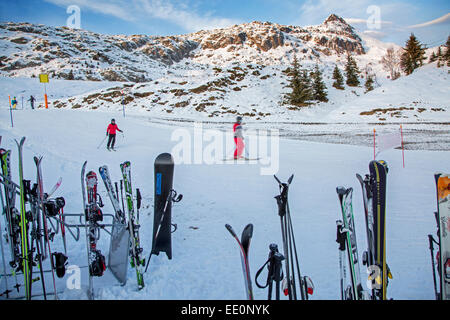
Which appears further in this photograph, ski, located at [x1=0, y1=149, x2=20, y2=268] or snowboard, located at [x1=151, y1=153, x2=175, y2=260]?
snowboard, located at [x1=151, y1=153, x2=175, y2=260]

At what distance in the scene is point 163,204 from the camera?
383 centimetres

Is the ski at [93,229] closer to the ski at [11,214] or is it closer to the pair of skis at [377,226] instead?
the ski at [11,214]

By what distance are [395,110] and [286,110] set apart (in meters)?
10.7

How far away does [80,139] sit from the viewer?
525 inches

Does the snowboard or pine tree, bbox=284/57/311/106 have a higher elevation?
pine tree, bbox=284/57/311/106

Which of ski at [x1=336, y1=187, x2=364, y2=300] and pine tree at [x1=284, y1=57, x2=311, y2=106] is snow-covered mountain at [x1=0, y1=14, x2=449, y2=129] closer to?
pine tree at [x1=284, y1=57, x2=311, y2=106]

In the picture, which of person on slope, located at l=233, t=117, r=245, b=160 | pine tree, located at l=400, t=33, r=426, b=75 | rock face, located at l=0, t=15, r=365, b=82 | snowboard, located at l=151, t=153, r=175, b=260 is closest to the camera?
snowboard, located at l=151, t=153, r=175, b=260

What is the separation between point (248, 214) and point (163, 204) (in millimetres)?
1886

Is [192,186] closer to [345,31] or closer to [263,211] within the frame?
[263,211]

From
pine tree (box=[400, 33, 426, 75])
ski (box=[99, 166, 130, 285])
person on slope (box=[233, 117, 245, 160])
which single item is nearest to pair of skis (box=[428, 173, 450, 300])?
ski (box=[99, 166, 130, 285])

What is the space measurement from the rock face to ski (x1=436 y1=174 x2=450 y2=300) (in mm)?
53944

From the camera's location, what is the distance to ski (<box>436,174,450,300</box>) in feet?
7.37

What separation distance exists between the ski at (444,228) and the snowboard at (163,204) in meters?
3.04

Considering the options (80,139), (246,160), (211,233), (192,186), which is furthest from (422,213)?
(80,139)
